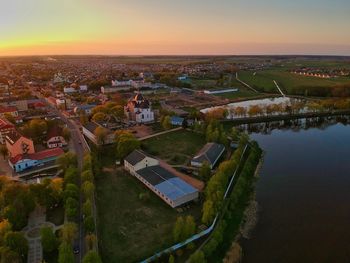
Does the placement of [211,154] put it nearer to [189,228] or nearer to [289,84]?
[189,228]

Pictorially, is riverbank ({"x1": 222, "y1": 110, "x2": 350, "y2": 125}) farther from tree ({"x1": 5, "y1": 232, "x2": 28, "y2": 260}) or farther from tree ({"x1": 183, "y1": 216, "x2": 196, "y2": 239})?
tree ({"x1": 5, "y1": 232, "x2": 28, "y2": 260})

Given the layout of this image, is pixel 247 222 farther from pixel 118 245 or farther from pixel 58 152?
pixel 58 152

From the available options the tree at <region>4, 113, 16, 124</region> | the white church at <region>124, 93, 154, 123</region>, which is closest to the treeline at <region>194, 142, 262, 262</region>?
the white church at <region>124, 93, 154, 123</region>

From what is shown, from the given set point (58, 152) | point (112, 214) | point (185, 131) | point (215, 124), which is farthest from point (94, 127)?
point (112, 214)

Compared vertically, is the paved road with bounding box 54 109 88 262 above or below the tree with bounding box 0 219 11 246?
below

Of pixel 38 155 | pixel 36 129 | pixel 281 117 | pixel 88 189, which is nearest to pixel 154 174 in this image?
pixel 88 189

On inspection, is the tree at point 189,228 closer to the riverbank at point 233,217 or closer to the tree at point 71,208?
the riverbank at point 233,217

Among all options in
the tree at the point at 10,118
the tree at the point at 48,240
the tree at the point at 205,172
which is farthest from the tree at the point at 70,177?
the tree at the point at 10,118
